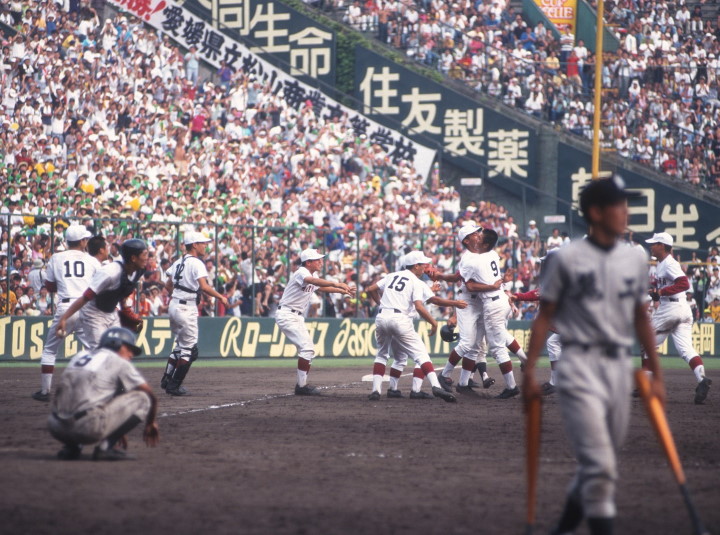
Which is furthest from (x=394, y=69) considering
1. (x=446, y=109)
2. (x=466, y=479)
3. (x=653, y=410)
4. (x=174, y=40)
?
(x=653, y=410)

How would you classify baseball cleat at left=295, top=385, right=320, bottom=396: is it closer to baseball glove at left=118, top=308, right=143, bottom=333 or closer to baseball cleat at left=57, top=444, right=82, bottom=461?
baseball glove at left=118, top=308, right=143, bottom=333

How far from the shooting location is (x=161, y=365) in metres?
23.2

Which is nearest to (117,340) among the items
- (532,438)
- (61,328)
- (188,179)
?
Result: (61,328)

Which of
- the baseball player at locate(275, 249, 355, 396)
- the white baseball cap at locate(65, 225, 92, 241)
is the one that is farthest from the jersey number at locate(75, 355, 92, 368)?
the baseball player at locate(275, 249, 355, 396)

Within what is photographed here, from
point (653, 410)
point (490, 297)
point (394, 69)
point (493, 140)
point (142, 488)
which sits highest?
point (394, 69)

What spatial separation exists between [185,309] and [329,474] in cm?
732

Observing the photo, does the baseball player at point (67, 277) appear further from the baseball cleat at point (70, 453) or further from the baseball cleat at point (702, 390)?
→ the baseball cleat at point (702, 390)

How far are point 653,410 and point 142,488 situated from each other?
12.5 ft

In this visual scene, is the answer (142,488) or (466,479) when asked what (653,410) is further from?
(142,488)

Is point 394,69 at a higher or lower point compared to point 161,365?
higher

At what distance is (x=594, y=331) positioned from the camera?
18.9 feet

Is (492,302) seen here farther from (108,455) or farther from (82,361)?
(82,361)

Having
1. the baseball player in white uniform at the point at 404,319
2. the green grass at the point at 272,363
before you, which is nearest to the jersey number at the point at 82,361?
the baseball player in white uniform at the point at 404,319

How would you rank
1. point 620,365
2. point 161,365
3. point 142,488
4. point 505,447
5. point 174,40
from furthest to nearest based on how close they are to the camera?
point 174,40 → point 161,365 → point 505,447 → point 142,488 → point 620,365
